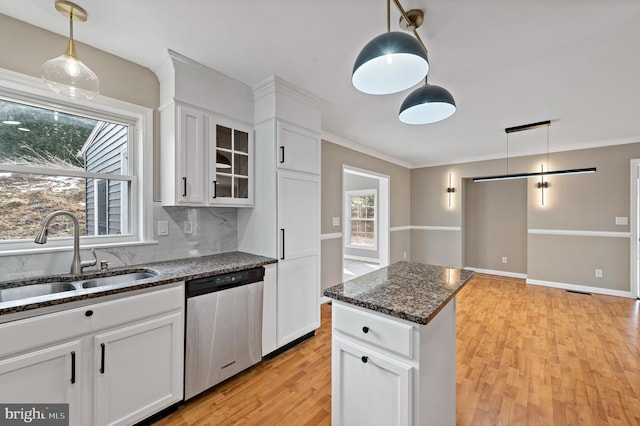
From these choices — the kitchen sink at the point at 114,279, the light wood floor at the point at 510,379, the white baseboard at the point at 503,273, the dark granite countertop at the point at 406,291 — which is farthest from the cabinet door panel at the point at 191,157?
the white baseboard at the point at 503,273

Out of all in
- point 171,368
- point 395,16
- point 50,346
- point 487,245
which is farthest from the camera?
point 487,245

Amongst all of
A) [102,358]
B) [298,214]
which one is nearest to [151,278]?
[102,358]

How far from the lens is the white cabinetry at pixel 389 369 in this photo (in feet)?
3.93

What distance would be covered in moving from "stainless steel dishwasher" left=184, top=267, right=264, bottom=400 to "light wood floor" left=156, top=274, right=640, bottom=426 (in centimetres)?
17

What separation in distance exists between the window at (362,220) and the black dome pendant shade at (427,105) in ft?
17.0

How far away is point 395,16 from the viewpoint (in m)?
1.65

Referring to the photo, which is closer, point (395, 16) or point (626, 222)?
point (395, 16)

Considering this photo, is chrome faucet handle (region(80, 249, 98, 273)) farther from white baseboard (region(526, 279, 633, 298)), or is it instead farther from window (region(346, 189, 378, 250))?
white baseboard (region(526, 279, 633, 298))

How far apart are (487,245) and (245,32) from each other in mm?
6210

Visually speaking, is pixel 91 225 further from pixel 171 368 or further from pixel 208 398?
pixel 208 398

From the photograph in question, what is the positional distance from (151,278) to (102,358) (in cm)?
48

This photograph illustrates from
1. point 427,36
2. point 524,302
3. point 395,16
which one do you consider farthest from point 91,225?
point 524,302

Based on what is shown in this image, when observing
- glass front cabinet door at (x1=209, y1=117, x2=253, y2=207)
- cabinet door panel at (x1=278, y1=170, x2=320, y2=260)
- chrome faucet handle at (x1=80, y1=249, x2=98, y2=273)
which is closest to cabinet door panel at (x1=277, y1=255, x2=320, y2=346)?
cabinet door panel at (x1=278, y1=170, x2=320, y2=260)

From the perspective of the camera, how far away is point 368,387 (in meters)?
1.33
